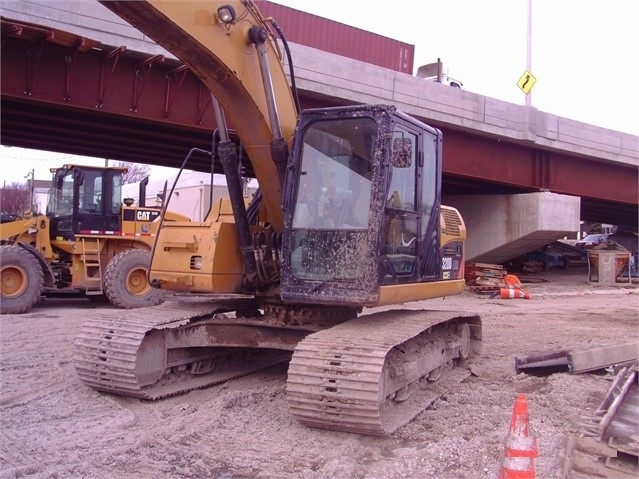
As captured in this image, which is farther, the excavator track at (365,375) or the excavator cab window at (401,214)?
the excavator cab window at (401,214)

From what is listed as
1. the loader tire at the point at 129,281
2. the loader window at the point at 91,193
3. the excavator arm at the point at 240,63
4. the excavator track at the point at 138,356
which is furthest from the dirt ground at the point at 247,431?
the loader window at the point at 91,193

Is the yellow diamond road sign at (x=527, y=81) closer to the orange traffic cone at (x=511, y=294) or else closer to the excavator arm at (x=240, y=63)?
the orange traffic cone at (x=511, y=294)

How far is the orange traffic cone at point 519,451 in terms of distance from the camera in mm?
3656

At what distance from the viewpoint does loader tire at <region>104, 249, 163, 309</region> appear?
40.4 feet

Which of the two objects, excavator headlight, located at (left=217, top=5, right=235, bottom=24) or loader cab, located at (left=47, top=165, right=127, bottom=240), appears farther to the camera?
loader cab, located at (left=47, top=165, right=127, bottom=240)

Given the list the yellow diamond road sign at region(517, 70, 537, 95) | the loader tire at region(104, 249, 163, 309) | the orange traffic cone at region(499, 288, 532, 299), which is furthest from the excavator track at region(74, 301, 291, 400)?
the yellow diamond road sign at region(517, 70, 537, 95)

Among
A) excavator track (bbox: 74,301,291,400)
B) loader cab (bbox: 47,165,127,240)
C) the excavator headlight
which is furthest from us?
loader cab (bbox: 47,165,127,240)

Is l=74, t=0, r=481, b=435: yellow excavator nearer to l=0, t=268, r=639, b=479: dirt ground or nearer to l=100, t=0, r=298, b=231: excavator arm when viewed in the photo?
l=100, t=0, r=298, b=231: excavator arm

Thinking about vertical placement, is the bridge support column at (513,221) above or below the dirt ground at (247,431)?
above

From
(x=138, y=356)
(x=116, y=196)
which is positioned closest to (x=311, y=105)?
(x=116, y=196)

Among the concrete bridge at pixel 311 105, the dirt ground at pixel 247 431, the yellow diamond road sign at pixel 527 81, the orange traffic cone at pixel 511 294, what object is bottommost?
the dirt ground at pixel 247 431

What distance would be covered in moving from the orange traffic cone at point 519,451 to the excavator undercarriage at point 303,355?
1.14 m

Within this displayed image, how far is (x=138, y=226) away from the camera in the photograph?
13.5m

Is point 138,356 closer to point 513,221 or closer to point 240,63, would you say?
point 240,63
